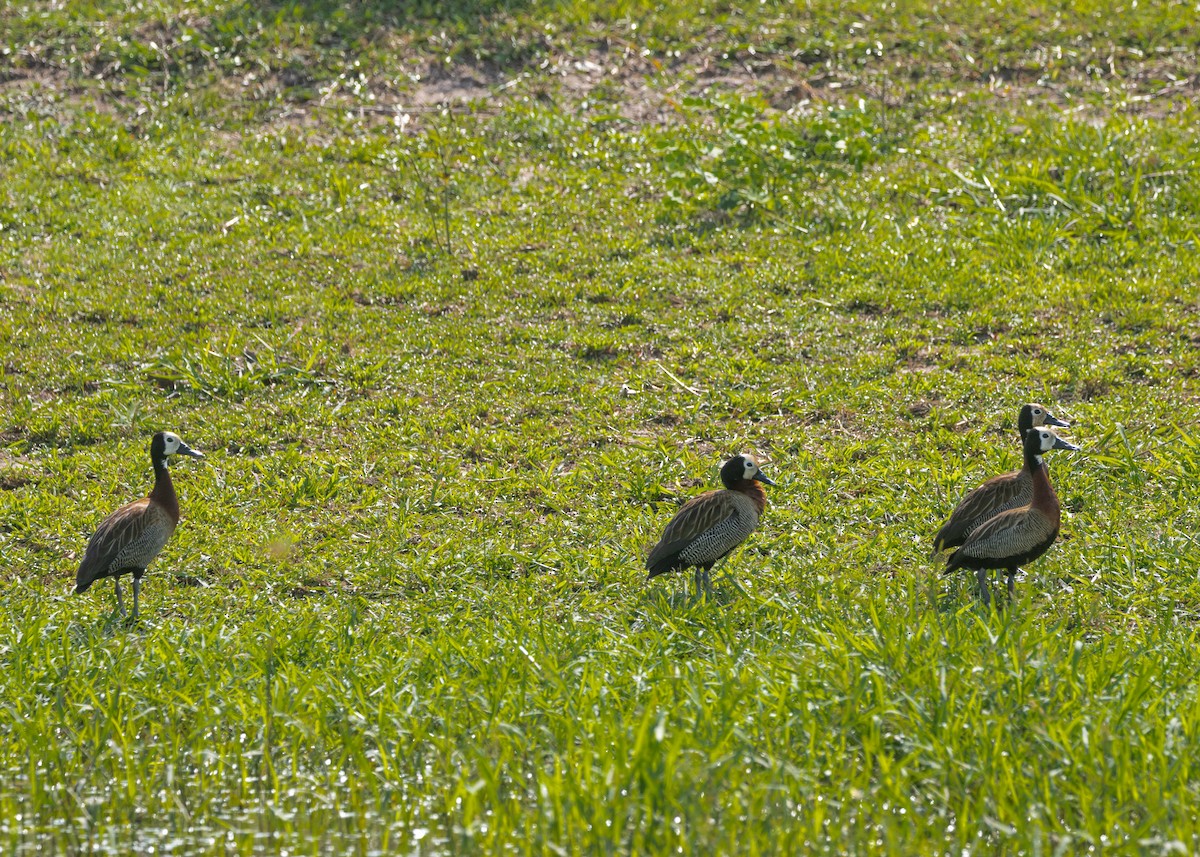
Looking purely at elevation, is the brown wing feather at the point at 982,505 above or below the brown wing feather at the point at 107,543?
below

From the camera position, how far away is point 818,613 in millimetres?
6680

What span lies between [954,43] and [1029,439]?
31.4 ft

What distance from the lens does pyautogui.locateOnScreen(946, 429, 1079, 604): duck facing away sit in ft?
22.5

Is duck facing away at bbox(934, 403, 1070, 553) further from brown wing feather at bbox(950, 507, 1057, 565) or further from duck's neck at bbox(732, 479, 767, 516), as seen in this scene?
duck's neck at bbox(732, 479, 767, 516)

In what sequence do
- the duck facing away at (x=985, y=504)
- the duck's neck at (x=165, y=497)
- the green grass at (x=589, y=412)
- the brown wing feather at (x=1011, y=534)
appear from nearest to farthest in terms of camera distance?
the green grass at (x=589, y=412) < the brown wing feather at (x=1011, y=534) < the duck facing away at (x=985, y=504) < the duck's neck at (x=165, y=497)

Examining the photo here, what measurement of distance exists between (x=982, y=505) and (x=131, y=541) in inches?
173

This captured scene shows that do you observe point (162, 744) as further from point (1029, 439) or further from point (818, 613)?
point (1029, 439)

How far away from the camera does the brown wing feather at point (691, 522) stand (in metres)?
7.25

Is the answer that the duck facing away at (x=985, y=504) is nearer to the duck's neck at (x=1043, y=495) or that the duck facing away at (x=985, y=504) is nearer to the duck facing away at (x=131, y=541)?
the duck's neck at (x=1043, y=495)

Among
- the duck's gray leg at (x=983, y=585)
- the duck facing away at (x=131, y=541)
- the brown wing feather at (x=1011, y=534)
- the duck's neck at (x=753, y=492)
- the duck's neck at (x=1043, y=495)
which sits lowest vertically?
the duck's gray leg at (x=983, y=585)

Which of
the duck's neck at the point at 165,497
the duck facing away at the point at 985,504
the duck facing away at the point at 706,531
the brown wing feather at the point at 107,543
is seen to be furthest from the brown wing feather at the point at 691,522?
the brown wing feather at the point at 107,543

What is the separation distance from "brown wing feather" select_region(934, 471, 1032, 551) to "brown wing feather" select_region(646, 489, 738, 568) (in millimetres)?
1107

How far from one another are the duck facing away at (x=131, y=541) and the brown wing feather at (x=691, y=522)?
2586mm

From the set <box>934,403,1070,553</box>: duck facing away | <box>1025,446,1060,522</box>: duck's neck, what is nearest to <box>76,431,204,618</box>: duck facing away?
<box>934,403,1070,553</box>: duck facing away
